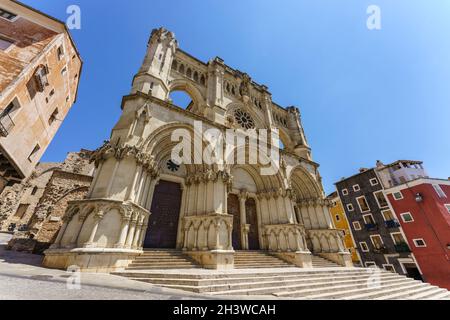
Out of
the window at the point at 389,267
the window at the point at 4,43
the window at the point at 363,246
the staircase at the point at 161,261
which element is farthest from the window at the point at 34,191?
the window at the point at 389,267

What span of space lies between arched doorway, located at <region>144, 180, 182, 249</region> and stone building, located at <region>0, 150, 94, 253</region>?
19.5 ft

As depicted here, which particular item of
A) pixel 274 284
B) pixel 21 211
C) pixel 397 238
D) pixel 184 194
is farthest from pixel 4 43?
pixel 397 238

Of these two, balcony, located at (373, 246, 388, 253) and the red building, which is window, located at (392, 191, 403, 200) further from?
balcony, located at (373, 246, 388, 253)

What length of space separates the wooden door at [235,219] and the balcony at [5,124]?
13.1m

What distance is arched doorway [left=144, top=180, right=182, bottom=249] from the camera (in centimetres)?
899

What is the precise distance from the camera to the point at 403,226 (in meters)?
19.8

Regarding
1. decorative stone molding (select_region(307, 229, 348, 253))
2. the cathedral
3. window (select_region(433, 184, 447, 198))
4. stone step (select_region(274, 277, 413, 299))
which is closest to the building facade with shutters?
window (select_region(433, 184, 447, 198))

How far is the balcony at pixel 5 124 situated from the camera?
947cm

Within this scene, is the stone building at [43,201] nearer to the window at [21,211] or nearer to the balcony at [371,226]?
the window at [21,211]

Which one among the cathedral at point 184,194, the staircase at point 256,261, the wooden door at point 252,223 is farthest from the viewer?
the wooden door at point 252,223

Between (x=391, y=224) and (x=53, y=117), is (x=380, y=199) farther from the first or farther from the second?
(x=53, y=117)

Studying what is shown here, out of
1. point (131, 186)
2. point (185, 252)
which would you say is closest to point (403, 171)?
point (185, 252)

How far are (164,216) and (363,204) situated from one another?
26.4m

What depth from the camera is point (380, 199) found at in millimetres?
22531
